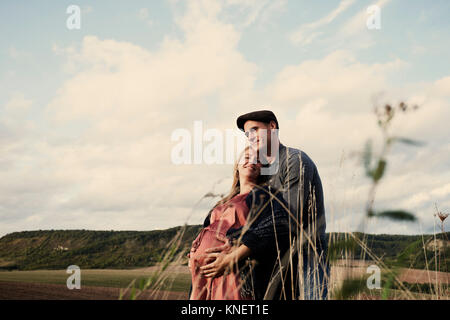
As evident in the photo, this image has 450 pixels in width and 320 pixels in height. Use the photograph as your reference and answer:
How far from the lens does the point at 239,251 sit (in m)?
2.24

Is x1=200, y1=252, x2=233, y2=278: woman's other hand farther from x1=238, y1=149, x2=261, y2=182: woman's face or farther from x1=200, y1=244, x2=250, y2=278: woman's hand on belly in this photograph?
x1=238, y1=149, x2=261, y2=182: woman's face

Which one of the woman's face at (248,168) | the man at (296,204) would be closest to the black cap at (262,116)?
the man at (296,204)

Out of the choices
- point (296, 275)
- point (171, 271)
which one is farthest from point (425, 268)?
point (171, 271)

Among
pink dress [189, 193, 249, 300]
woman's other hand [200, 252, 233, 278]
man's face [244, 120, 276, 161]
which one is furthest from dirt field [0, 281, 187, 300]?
woman's other hand [200, 252, 233, 278]

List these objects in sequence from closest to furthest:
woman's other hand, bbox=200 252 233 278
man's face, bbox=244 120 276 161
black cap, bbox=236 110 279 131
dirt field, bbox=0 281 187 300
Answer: woman's other hand, bbox=200 252 233 278, man's face, bbox=244 120 276 161, black cap, bbox=236 110 279 131, dirt field, bbox=0 281 187 300

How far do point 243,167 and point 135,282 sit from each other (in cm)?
144

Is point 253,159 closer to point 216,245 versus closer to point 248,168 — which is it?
point 248,168

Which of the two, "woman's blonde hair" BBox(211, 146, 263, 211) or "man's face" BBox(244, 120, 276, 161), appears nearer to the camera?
"woman's blonde hair" BBox(211, 146, 263, 211)

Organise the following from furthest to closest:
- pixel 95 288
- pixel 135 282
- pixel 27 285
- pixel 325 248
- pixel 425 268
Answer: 1. pixel 27 285
2. pixel 95 288
3. pixel 425 268
4. pixel 325 248
5. pixel 135 282

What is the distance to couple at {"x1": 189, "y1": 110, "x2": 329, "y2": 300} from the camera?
2273mm

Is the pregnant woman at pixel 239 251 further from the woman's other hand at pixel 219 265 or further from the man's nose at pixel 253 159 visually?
the man's nose at pixel 253 159

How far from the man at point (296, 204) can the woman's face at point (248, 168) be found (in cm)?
26
